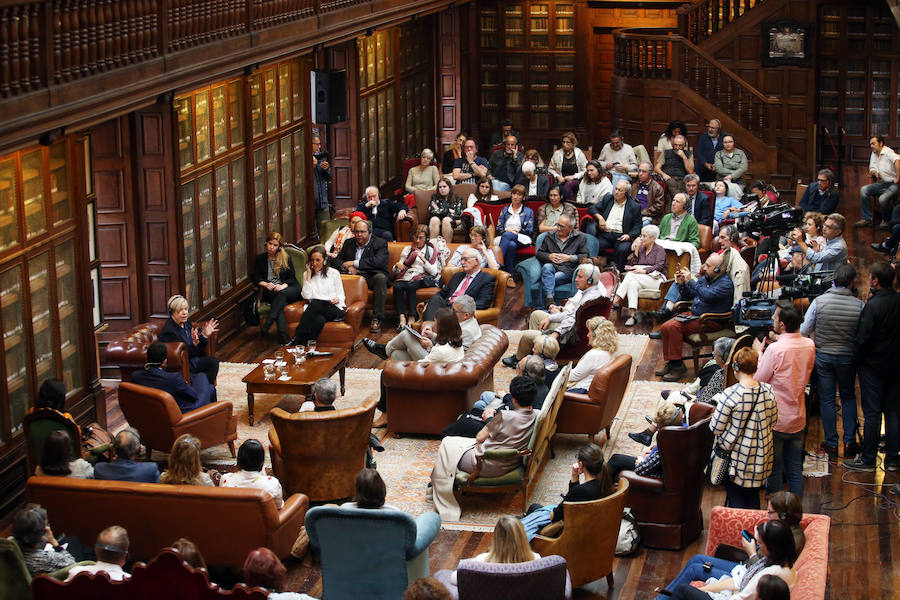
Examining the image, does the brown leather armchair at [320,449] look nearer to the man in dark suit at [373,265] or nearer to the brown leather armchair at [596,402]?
the brown leather armchair at [596,402]

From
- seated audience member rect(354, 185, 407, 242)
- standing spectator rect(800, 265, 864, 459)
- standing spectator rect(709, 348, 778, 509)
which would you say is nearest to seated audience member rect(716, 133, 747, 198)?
seated audience member rect(354, 185, 407, 242)

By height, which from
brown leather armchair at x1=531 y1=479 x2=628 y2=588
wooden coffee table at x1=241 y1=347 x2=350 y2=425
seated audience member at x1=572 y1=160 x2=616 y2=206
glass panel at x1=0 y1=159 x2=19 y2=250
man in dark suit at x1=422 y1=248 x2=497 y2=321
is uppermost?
glass panel at x1=0 y1=159 x2=19 y2=250

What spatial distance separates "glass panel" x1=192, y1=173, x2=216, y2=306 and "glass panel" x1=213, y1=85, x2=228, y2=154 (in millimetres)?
371

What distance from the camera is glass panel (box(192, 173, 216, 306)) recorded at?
12.4 m

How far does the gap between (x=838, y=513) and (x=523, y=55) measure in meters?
13.5

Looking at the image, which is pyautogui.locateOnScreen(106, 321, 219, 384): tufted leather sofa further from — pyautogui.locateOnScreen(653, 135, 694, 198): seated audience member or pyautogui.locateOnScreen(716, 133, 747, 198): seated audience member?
pyautogui.locateOnScreen(716, 133, 747, 198): seated audience member

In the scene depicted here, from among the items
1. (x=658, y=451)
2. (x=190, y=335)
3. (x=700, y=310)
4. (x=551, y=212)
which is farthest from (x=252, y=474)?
(x=551, y=212)

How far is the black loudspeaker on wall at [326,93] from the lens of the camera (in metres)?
13.6

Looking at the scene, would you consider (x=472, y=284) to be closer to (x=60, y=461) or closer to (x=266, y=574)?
(x=60, y=461)

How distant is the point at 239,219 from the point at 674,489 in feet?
21.2

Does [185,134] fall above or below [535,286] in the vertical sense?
above

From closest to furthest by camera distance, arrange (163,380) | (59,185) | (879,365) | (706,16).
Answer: (879,365)
(163,380)
(59,185)
(706,16)

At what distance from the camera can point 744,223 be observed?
11.9m

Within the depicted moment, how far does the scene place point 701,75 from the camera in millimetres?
18562
